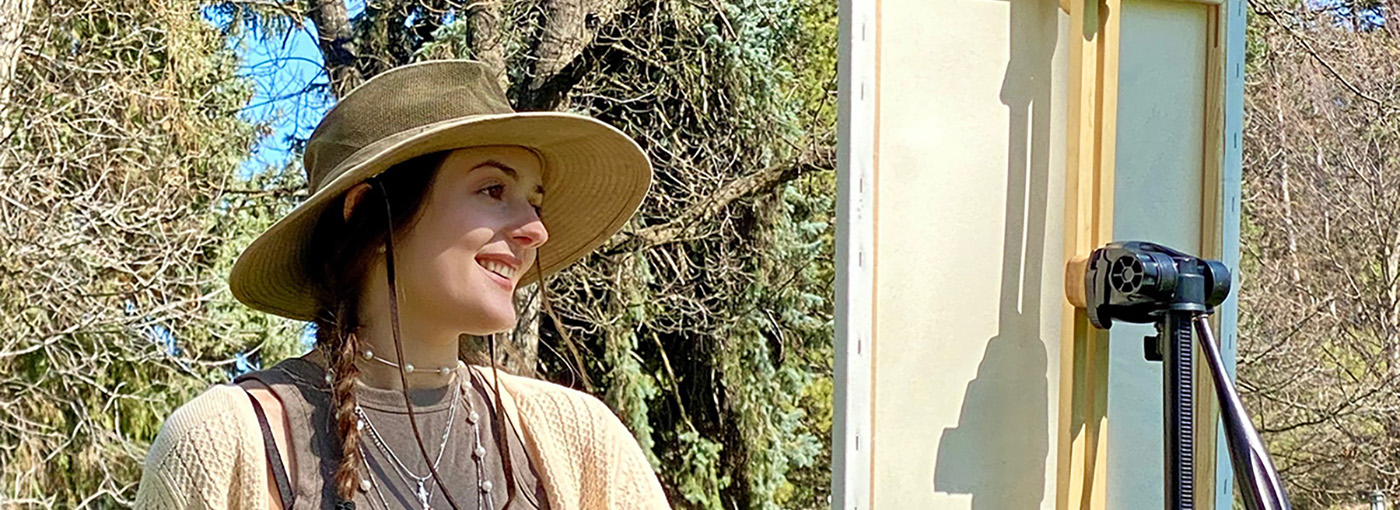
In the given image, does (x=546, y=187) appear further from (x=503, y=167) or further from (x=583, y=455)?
(x=583, y=455)

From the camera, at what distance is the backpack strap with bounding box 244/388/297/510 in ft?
3.46

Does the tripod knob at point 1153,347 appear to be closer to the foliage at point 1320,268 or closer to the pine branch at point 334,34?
the pine branch at point 334,34

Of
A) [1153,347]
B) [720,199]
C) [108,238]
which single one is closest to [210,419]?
[1153,347]

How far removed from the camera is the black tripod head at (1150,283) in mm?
1492

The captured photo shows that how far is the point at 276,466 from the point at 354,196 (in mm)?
205

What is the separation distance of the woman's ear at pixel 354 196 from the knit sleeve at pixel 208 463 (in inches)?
6.5

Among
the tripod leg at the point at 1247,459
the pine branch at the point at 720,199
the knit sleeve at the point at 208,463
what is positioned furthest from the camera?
the pine branch at the point at 720,199

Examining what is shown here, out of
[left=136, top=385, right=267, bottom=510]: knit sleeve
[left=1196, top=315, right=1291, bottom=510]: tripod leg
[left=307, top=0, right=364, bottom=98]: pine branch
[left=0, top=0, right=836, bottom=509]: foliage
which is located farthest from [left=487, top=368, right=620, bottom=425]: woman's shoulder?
[left=307, top=0, right=364, bottom=98]: pine branch

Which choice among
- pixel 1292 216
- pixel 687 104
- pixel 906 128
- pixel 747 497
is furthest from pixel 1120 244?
pixel 1292 216

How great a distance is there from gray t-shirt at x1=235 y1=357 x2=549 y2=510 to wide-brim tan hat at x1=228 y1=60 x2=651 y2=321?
10cm

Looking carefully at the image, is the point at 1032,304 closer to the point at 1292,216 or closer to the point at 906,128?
the point at 906,128

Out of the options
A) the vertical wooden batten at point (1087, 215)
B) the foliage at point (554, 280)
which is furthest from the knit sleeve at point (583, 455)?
the foliage at point (554, 280)

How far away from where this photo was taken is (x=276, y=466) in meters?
1.06

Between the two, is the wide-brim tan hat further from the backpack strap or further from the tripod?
the tripod
